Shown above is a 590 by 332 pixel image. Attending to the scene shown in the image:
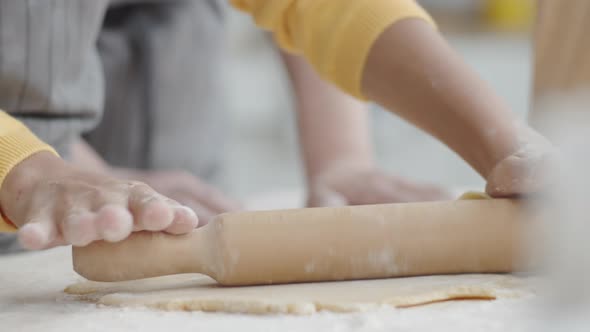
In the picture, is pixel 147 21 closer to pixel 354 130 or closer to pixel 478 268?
pixel 354 130

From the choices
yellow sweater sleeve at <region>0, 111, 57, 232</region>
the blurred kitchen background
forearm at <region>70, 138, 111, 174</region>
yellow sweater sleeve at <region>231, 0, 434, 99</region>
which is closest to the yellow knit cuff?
yellow sweater sleeve at <region>231, 0, 434, 99</region>

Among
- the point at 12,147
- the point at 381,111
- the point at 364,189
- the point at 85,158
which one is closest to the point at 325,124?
the point at 364,189

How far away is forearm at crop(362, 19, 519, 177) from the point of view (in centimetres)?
69

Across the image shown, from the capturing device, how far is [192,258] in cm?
59

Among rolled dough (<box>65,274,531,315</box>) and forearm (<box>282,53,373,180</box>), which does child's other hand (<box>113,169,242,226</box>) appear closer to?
forearm (<box>282,53,373,180</box>)

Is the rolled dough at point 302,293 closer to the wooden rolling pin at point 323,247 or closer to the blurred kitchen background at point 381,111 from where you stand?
the wooden rolling pin at point 323,247

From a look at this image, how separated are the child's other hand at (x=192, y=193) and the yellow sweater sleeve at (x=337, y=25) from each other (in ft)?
0.93

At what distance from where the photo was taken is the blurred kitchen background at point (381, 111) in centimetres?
312

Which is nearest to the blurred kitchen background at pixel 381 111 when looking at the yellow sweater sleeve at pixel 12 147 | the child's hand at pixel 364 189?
the child's hand at pixel 364 189

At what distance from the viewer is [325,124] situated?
50.5 inches

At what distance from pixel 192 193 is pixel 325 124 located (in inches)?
11.2

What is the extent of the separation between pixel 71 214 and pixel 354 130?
0.77 metres

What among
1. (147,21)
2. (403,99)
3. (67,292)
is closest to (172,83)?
(147,21)

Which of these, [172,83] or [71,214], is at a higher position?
[71,214]
